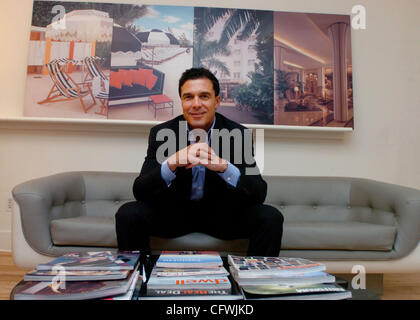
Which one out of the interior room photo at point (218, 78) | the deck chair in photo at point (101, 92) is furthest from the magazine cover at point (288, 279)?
the deck chair in photo at point (101, 92)

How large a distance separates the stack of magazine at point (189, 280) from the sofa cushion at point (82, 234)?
719mm

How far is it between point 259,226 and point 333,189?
929 mm

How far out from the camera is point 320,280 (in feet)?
Answer: 2.04

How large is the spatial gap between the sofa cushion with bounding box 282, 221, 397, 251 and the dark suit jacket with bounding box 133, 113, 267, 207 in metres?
0.27

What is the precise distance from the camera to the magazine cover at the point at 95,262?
0.64 m

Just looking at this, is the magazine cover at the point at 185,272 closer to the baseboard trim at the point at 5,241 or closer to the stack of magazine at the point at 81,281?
the stack of magazine at the point at 81,281

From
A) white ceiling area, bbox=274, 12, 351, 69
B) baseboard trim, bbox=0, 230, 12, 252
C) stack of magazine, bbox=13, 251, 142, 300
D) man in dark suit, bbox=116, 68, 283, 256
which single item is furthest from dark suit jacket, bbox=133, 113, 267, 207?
baseboard trim, bbox=0, 230, 12, 252

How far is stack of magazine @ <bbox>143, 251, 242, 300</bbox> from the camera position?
22.2 inches

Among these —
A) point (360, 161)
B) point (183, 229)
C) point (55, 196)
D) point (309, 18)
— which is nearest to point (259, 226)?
point (183, 229)

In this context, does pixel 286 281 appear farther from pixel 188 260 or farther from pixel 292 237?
pixel 292 237
